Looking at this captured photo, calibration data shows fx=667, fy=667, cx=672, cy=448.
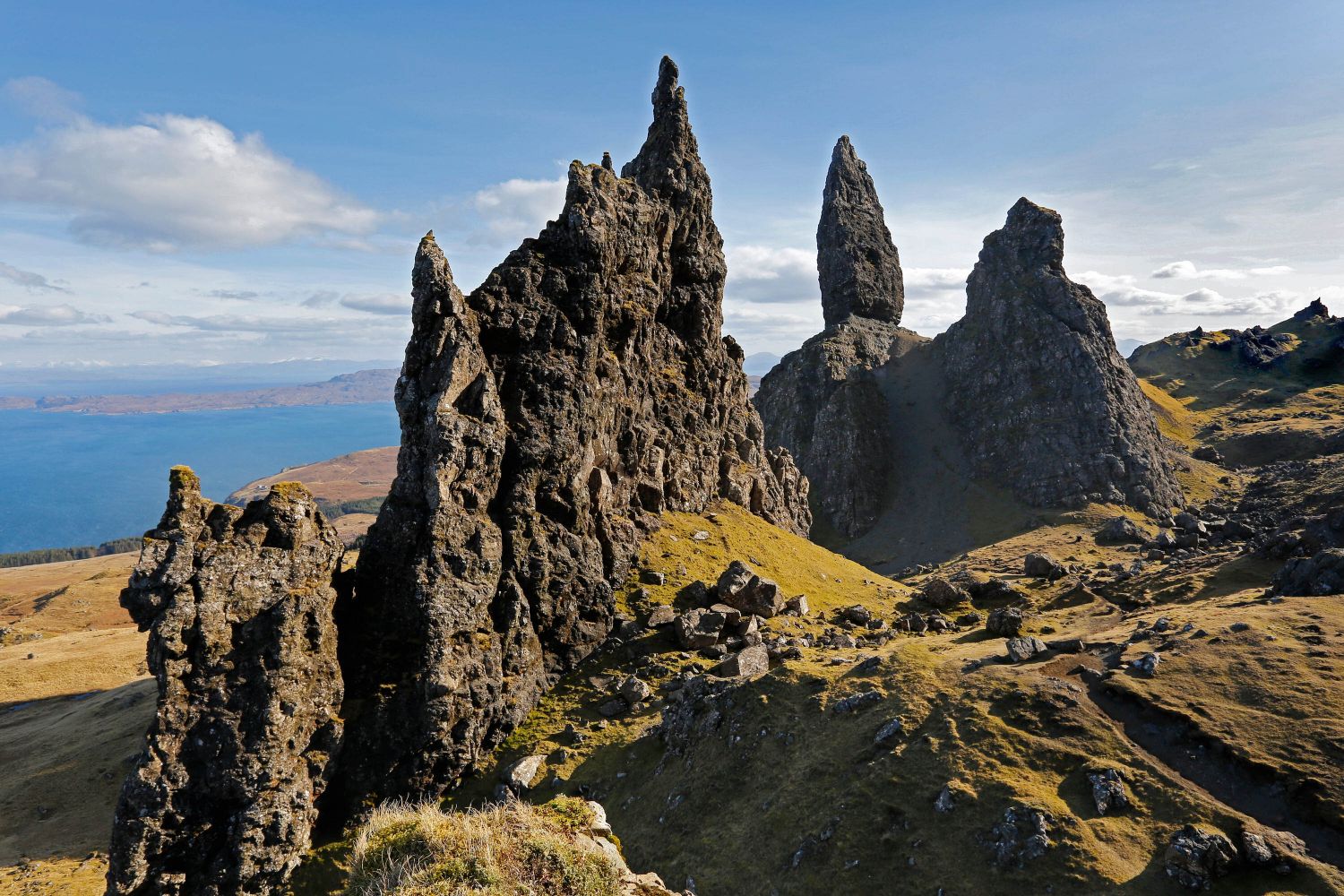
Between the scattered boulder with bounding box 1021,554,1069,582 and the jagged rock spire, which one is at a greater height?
the jagged rock spire

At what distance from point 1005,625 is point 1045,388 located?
88.1 meters

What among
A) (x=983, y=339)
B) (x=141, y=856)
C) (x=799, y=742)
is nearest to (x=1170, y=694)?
(x=799, y=742)

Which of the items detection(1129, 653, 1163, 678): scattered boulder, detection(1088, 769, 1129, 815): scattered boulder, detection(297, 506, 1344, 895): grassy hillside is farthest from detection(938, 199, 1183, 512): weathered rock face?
detection(1088, 769, 1129, 815): scattered boulder

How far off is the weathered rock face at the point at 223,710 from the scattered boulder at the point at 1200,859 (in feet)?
98.4

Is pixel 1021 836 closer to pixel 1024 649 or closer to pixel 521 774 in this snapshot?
pixel 1024 649

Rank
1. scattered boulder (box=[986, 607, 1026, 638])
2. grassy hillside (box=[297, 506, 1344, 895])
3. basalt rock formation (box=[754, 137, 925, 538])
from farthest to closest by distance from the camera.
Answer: basalt rock formation (box=[754, 137, 925, 538]) → scattered boulder (box=[986, 607, 1026, 638]) → grassy hillside (box=[297, 506, 1344, 895])

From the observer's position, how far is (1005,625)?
3888cm

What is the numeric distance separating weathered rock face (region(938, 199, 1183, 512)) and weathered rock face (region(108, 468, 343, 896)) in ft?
350

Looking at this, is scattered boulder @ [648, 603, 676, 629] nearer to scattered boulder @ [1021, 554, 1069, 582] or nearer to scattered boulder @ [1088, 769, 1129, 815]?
scattered boulder @ [1088, 769, 1129, 815]

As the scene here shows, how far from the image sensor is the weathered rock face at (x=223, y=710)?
24.0m

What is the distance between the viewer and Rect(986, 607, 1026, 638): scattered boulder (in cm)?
3872

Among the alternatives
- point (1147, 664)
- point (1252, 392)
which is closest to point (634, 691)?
point (1147, 664)

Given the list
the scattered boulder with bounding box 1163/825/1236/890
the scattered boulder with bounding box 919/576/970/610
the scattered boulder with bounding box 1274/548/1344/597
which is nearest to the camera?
the scattered boulder with bounding box 1163/825/1236/890

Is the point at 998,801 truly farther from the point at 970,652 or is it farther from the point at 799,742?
the point at 970,652
